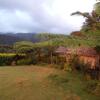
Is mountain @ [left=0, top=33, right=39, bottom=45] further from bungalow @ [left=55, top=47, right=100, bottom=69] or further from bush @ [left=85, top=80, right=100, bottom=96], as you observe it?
bush @ [left=85, top=80, right=100, bottom=96]

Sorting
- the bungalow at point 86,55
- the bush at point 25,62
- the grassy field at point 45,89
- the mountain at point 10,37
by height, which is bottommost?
the grassy field at point 45,89

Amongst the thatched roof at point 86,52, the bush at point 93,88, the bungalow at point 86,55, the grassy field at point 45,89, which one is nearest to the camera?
the grassy field at point 45,89

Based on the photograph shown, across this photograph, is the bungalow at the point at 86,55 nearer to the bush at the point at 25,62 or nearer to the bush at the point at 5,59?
the bush at the point at 25,62

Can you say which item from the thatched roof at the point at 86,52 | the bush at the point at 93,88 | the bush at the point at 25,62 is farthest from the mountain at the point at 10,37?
the bush at the point at 93,88

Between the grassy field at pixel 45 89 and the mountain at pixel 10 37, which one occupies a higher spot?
the mountain at pixel 10 37

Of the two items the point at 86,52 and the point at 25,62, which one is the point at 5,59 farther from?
the point at 86,52

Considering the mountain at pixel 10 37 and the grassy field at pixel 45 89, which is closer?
the grassy field at pixel 45 89

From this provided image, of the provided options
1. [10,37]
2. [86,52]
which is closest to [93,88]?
[86,52]

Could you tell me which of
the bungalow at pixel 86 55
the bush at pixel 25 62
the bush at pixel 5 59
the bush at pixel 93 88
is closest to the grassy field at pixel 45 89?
the bush at pixel 93 88

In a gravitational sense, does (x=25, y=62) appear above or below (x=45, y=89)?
above

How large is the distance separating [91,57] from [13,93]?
29.4 ft

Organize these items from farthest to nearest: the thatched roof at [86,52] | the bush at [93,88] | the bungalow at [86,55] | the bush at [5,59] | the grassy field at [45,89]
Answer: the bush at [5,59], the thatched roof at [86,52], the bungalow at [86,55], the bush at [93,88], the grassy field at [45,89]

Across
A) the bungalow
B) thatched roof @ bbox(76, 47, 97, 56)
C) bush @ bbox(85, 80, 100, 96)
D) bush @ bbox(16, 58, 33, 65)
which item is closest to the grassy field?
bush @ bbox(85, 80, 100, 96)

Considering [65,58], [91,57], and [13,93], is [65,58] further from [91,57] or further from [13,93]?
[13,93]
